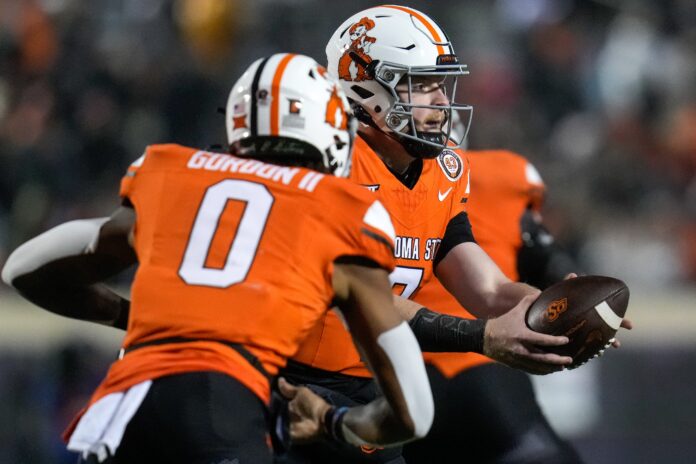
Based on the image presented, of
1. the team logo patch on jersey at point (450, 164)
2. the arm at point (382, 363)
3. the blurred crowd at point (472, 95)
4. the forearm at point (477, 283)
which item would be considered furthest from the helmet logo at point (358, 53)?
the blurred crowd at point (472, 95)

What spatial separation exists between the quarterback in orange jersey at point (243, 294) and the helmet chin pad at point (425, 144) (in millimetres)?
888

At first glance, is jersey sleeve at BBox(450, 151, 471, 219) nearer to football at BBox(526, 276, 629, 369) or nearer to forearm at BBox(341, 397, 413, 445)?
football at BBox(526, 276, 629, 369)

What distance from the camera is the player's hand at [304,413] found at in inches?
121

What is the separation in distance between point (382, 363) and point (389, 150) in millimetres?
1279

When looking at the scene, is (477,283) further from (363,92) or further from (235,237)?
(235,237)

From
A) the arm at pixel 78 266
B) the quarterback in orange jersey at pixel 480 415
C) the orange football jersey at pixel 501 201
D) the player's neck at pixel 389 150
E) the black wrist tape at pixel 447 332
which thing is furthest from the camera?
the orange football jersey at pixel 501 201

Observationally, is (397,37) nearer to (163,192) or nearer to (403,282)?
(403,282)

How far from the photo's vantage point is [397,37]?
4004mm

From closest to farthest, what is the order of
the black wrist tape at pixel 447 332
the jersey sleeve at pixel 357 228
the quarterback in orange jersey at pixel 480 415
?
1. the jersey sleeve at pixel 357 228
2. the black wrist tape at pixel 447 332
3. the quarterback in orange jersey at pixel 480 415

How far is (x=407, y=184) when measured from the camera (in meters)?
3.96

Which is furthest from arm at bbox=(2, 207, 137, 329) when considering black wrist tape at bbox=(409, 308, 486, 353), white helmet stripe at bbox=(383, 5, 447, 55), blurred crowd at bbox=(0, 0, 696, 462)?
blurred crowd at bbox=(0, 0, 696, 462)

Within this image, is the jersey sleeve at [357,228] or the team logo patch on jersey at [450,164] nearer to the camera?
the jersey sleeve at [357,228]

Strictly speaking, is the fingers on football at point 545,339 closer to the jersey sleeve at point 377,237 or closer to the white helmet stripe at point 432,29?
the jersey sleeve at point 377,237

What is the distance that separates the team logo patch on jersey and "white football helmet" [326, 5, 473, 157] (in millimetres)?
112
